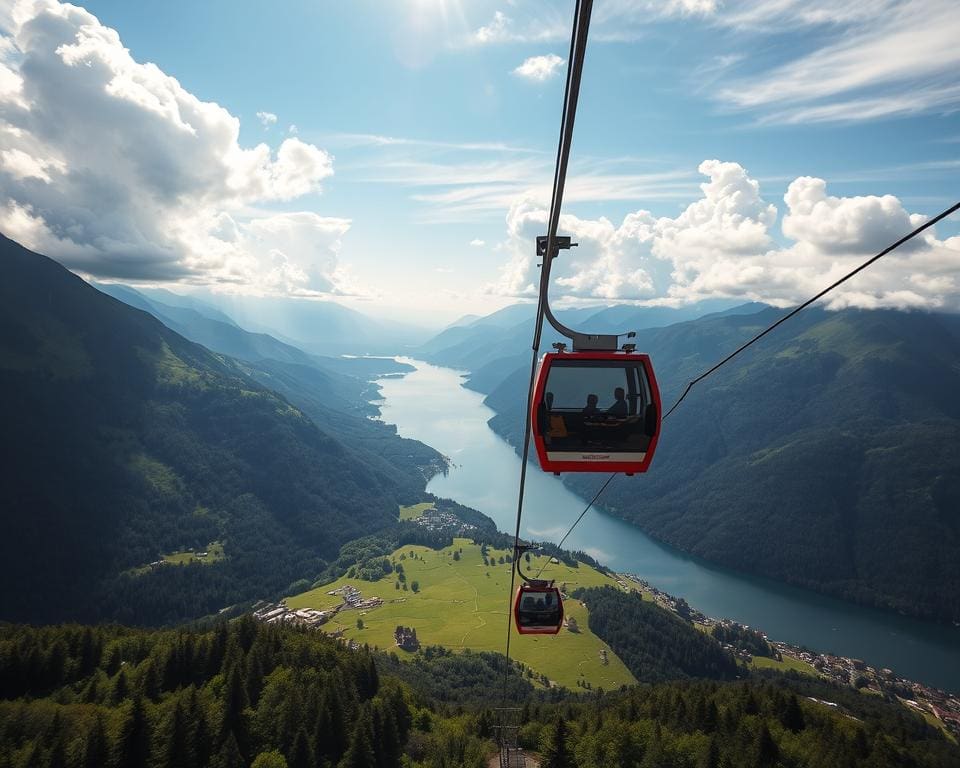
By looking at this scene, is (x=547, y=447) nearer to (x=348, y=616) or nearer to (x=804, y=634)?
(x=348, y=616)

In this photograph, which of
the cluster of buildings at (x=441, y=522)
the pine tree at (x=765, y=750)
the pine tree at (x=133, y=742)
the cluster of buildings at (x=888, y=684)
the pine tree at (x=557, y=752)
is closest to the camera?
the pine tree at (x=133, y=742)

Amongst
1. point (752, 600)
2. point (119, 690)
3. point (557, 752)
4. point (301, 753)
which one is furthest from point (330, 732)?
point (752, 600)

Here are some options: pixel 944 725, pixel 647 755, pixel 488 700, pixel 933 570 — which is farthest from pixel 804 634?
pixel 647 755

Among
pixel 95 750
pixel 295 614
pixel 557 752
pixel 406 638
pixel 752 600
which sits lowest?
pixel 295 614

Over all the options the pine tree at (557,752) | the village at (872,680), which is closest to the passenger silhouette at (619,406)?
the pine tree at (557,752)

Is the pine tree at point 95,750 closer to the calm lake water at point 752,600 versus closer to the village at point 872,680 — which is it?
the village at point 872,680

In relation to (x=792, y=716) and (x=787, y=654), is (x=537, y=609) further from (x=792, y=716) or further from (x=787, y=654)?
(x=787, y=654)
